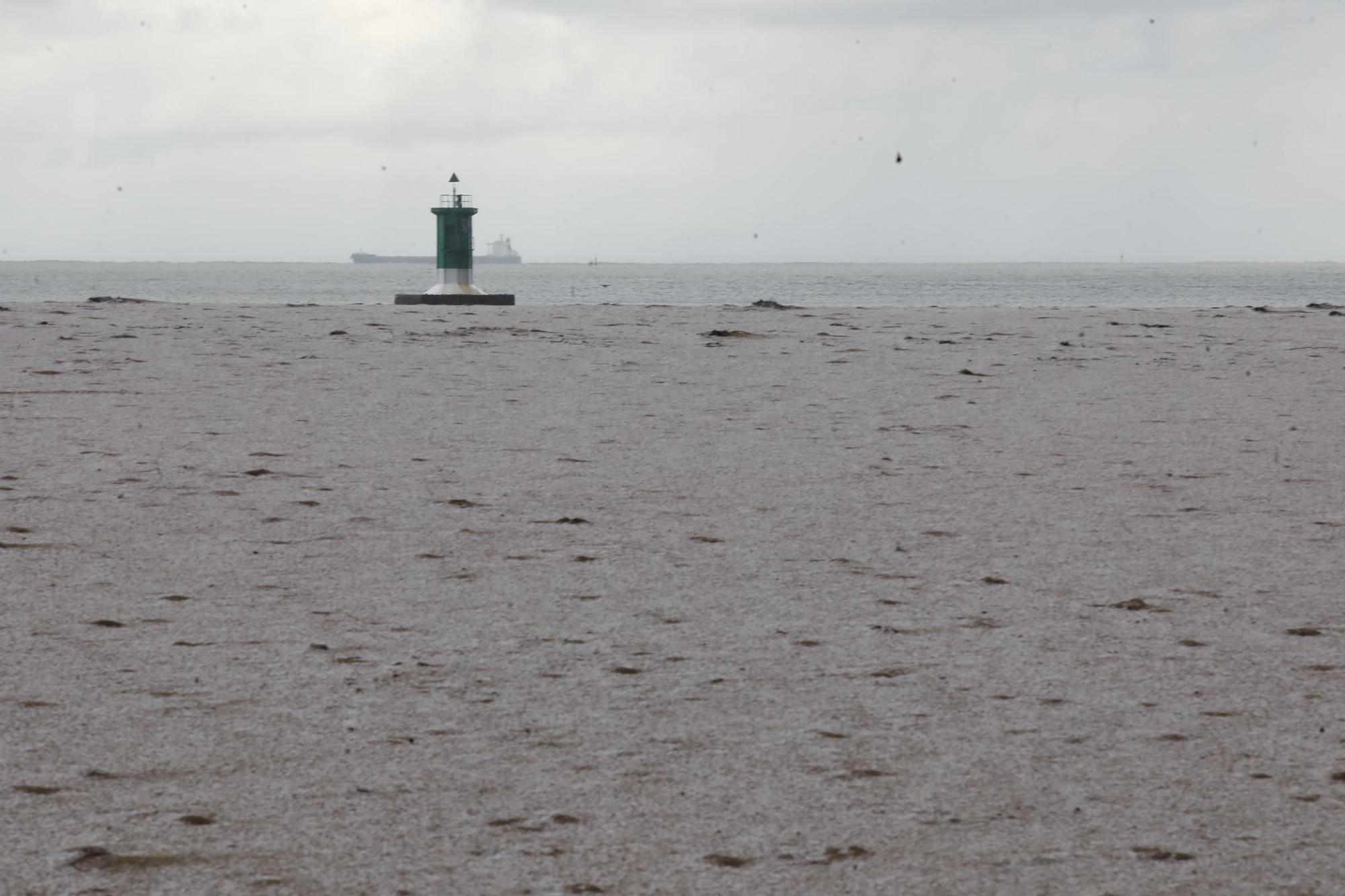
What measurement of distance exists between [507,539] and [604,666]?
79.7 inches

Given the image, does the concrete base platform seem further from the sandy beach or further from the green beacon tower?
the sandy beach

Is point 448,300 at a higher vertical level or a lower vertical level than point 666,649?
higher

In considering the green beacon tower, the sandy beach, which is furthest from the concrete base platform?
the sandy beach

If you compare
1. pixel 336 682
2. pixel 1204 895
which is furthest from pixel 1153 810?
pixel 336 682

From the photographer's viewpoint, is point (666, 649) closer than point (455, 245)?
Yes

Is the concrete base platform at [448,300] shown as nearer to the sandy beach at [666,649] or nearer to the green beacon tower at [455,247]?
the green beacon tower at [455,247]

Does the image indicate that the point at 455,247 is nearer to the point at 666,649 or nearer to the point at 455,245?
the point at 455,245

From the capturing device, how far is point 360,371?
13.4 meters

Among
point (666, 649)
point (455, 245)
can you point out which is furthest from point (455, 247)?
point (666, 649)

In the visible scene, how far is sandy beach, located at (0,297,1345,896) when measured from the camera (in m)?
3.39

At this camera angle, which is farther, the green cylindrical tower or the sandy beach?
the green cylindrical tower

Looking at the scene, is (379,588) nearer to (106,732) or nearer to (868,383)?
(106,732)

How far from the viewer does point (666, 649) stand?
4.99 m

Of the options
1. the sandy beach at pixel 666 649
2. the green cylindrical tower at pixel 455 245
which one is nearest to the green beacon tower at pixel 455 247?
the green cylindrical tower at pixel 455 245
